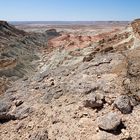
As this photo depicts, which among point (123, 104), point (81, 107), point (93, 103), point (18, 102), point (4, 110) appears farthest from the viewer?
point (18, 102)

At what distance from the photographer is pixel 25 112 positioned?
13.5 meters

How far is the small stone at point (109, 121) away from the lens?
10414mm

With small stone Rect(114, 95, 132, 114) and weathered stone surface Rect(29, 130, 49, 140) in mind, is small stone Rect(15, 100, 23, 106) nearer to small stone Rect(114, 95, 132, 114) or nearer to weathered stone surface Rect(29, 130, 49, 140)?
weathered stone surface Rect(29, 130, 49, 140)

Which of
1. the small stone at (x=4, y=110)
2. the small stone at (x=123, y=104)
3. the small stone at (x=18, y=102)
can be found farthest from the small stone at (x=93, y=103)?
the small stone at (x=18, y=102)

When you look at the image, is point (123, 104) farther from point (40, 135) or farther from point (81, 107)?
point (40, 135)

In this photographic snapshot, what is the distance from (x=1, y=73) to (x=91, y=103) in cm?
1552

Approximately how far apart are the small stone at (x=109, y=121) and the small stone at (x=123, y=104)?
1.65 ft

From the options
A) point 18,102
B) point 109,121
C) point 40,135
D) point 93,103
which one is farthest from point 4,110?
point 109,121

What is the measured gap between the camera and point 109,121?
10625 millimetres

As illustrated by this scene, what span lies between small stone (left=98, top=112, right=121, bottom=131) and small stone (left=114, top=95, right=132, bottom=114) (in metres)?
0.50

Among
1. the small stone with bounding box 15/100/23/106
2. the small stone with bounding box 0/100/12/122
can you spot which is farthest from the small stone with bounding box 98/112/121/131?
the small stone with bounding box 15/100/23/106

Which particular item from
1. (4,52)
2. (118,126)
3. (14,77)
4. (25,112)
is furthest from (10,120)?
(4,52)

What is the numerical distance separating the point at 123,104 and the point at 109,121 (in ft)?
3.72

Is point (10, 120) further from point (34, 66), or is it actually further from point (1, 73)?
point (34, 66)
